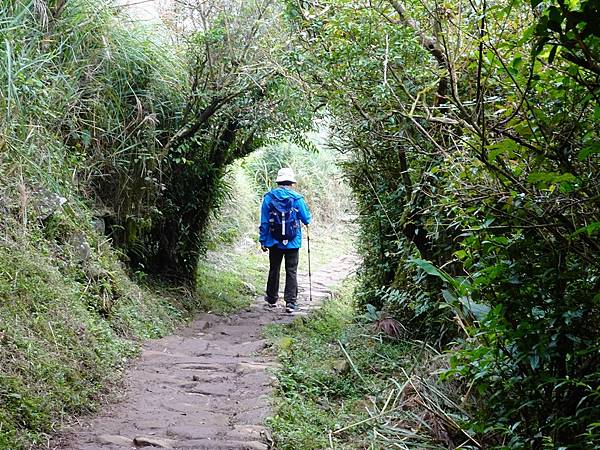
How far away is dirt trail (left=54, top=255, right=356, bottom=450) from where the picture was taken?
12.0 ft

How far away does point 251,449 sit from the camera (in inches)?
139

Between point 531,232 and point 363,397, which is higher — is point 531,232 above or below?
above

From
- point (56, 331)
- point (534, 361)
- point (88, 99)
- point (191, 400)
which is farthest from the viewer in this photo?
point (88, 99)

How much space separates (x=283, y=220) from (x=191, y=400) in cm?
429

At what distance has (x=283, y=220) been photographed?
864 cm

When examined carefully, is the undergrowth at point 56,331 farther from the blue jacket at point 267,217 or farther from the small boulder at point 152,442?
the blue jacket at point 267,217

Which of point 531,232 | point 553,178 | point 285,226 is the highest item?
point 553,178

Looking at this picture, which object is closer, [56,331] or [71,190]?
[56,331]

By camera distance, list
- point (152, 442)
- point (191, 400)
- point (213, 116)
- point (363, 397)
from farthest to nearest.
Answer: point (213, 116) < point (363, 397) < point (191, 400) < point (152, 442)

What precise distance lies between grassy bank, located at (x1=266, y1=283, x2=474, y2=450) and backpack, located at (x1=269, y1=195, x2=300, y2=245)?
2128 millimetres

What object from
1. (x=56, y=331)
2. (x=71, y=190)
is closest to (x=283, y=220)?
(x=71, y=190)

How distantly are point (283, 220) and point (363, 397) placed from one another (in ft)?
13.3

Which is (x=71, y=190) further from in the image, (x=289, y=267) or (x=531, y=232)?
(x=531, y=232)

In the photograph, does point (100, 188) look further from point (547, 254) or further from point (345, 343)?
point (547, 254)
